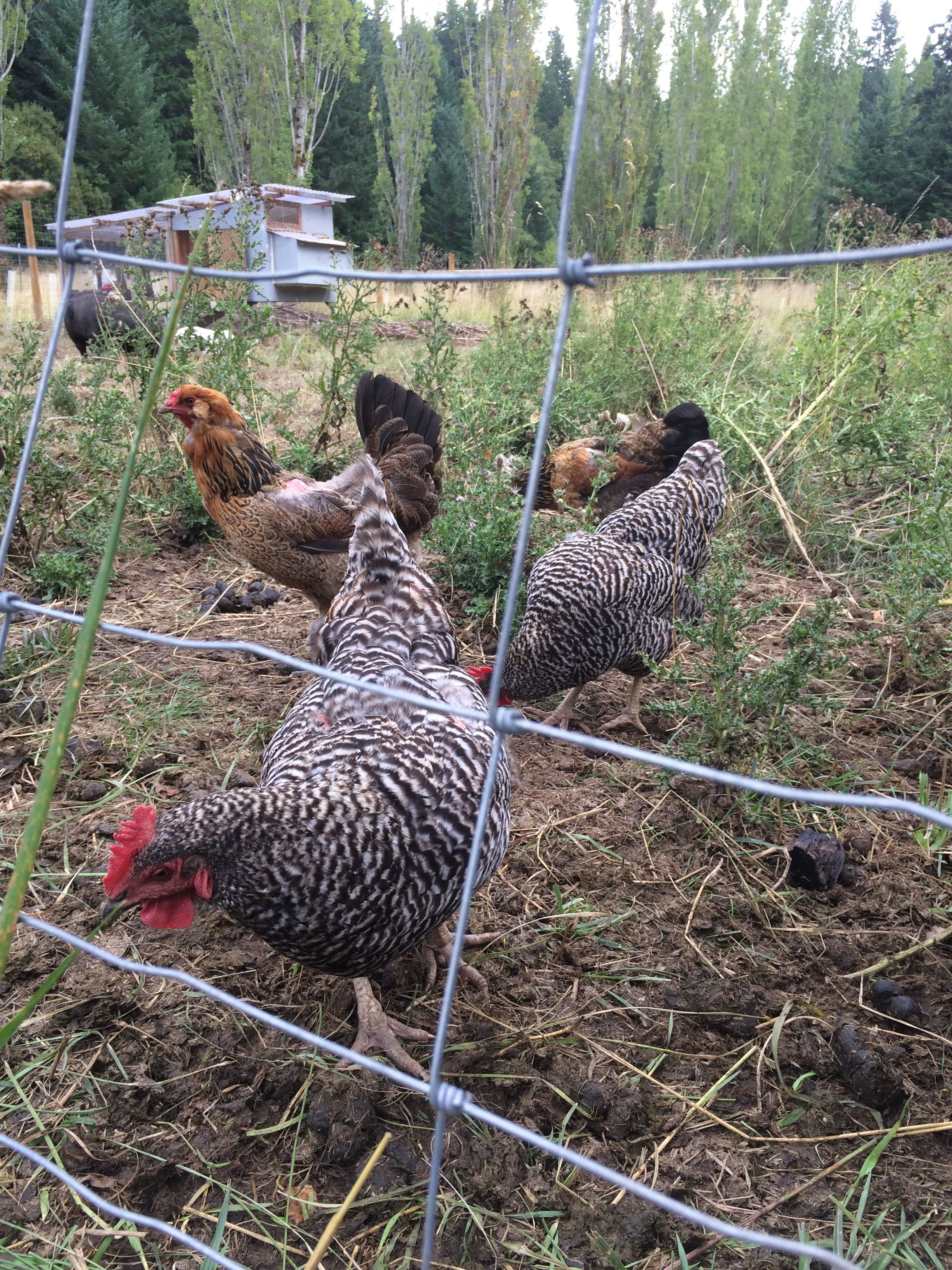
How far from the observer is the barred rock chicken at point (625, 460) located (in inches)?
194

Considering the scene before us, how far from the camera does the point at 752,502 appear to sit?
5148 mm

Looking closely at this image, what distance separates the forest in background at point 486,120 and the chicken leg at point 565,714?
4683 mm

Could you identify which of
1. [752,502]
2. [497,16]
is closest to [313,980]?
[752,502]

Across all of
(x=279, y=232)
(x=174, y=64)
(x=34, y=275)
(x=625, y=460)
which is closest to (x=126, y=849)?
(x=625, y=460)

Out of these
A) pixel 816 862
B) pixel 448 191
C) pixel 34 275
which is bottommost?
pixel 816 862

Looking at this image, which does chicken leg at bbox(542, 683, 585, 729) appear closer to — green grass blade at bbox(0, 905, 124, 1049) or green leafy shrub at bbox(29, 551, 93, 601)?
green leafy shrub at bbox(29, 551, 93, 601)

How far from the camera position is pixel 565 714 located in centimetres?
380

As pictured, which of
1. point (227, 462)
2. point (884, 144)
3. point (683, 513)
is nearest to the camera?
point (683, 513)

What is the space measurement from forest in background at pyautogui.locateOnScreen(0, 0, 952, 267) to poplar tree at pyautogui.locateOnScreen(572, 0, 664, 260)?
0.03 meters

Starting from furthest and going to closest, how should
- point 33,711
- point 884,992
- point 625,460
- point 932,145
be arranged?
A: 1. point 932,145
2. point 625,460
3. point 33,711
4. point 884,992

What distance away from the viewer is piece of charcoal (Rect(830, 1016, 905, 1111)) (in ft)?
6.23

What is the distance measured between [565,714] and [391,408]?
1910mm

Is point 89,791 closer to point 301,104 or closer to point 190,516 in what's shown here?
point 190,516

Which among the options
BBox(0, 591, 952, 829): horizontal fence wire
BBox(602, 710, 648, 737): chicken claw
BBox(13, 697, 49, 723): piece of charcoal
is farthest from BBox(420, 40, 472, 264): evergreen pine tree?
BBox(0, 591, 952, 829): horizontal fence wire
